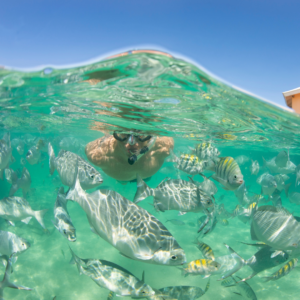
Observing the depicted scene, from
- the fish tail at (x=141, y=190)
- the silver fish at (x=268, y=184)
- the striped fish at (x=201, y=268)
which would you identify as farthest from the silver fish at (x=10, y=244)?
the silver fish at (x=268, y=184)

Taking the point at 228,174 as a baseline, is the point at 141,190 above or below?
below

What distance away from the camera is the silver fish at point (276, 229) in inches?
176

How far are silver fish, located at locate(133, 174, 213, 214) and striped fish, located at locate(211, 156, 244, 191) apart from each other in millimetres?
Result: 616

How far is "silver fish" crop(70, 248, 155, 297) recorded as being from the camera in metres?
4.61

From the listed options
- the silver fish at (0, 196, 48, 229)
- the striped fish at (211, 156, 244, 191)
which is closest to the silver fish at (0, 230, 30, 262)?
the silver fish at (0, 196, 48, 229)

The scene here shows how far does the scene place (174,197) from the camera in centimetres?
518

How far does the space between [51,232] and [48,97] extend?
25.0ft

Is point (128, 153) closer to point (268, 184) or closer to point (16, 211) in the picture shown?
point (16, 211)

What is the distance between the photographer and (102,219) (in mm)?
3646

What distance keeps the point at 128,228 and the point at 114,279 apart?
2136 mm

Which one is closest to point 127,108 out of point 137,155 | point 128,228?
point 137,155

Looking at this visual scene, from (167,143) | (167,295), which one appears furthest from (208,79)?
(167,295)

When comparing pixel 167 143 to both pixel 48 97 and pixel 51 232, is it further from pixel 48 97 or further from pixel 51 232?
pixel 51 232

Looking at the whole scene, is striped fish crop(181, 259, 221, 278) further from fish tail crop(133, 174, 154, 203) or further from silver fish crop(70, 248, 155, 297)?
fish tail crop(133, 174, 154, 203)
